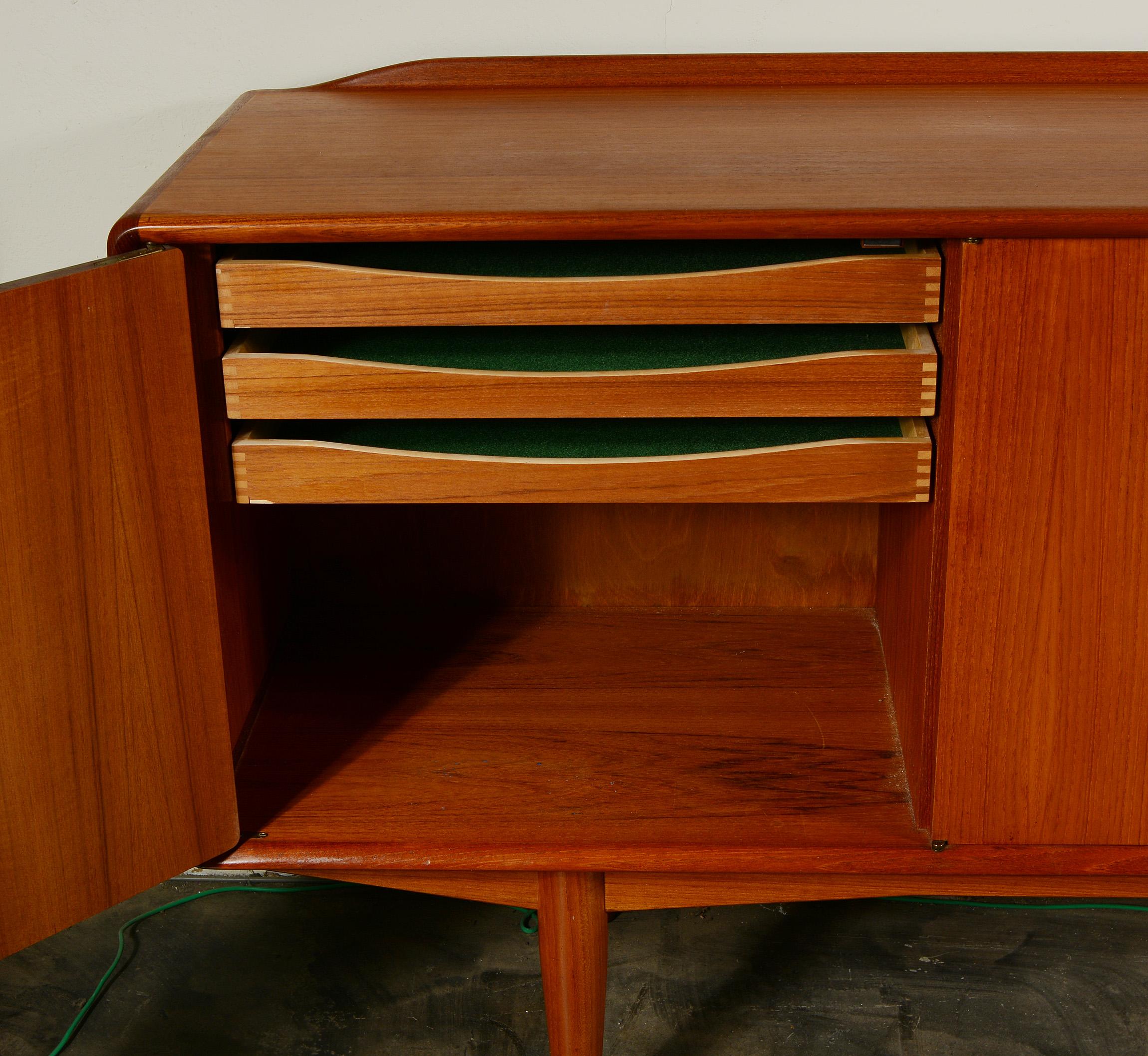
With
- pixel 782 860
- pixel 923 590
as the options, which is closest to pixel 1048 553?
pixel 923 590

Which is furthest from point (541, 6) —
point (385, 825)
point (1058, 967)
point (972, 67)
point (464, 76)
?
point (1058, 967)

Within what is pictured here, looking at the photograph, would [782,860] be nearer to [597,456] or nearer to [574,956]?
[574,956]

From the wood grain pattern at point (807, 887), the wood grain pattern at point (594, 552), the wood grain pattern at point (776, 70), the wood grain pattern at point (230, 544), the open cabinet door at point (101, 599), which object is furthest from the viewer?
the wood grain pattern at point (594, 552)

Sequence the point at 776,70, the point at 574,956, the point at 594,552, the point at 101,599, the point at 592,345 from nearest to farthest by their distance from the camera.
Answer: the point at 101,599
the point at 592,345
the point at 574,956
the point at 776,70
the point at 594,552

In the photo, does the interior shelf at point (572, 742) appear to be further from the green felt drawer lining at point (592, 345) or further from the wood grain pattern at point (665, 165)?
the wood grain pattern at point (665, 165)

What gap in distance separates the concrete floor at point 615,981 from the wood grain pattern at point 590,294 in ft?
2.54

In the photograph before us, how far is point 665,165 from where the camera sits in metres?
0.98

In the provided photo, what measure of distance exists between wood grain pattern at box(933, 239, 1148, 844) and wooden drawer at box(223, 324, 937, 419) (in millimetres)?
54

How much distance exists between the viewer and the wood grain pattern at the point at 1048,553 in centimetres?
86

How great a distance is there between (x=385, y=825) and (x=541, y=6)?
83 cm

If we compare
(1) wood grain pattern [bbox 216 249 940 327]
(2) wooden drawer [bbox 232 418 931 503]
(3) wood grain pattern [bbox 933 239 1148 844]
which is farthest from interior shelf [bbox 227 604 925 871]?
(1) wood grain pattern [bbox 216 249 940 327]

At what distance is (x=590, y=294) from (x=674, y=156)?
19cm

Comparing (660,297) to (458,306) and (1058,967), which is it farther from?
(1058,967)

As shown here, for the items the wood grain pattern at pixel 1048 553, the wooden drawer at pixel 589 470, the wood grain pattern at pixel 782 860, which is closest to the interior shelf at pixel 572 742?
the wood grain pattern at pixel 782 860
